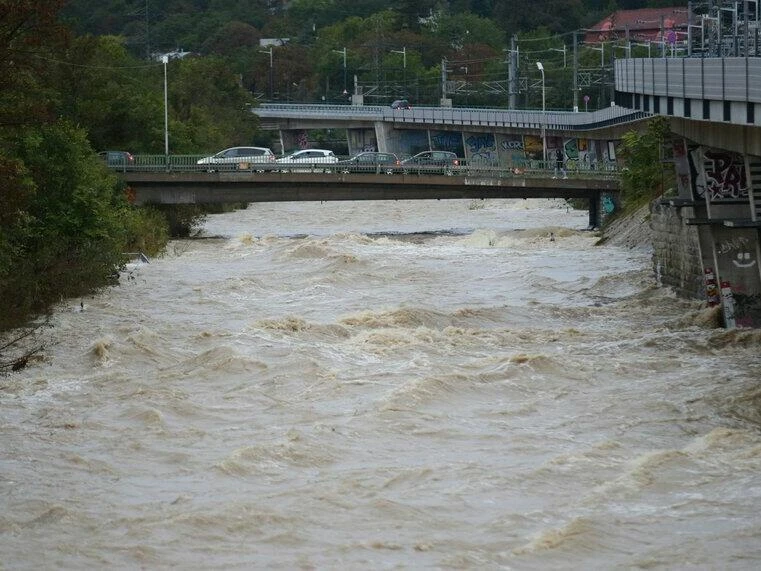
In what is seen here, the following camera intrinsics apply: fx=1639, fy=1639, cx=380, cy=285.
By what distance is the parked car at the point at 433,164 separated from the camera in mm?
71938

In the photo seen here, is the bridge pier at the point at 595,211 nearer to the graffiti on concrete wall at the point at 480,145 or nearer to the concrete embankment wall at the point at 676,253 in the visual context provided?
the concrete embankment wall at the point at 676,253

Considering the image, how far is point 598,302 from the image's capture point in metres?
41.8

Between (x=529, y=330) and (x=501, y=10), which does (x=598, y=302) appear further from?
(x=501, y=10)

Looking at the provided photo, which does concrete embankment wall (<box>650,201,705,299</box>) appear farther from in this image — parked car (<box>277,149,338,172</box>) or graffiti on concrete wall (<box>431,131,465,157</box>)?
graffiti on concrete wall (<box>431,131,465,157</box>)

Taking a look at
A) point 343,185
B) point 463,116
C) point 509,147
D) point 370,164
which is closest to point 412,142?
point 463,116

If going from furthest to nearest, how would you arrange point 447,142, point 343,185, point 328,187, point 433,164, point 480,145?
1. point 447,142
2. point 480,145
3. point 433,164
4. point 328,187
5. point 343,185

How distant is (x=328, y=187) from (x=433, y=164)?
1093cm

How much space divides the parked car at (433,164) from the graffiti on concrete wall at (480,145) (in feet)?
71.6

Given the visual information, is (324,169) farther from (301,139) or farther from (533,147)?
(301,139)

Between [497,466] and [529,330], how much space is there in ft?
45.1

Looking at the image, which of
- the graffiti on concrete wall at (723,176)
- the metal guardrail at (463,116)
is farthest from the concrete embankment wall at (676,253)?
the metal guardrail at (463,116)

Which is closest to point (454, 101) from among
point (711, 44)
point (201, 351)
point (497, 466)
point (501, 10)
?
point (501, 10)

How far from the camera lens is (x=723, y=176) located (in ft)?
125

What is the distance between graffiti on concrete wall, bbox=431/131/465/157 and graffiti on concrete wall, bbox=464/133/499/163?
429cm
